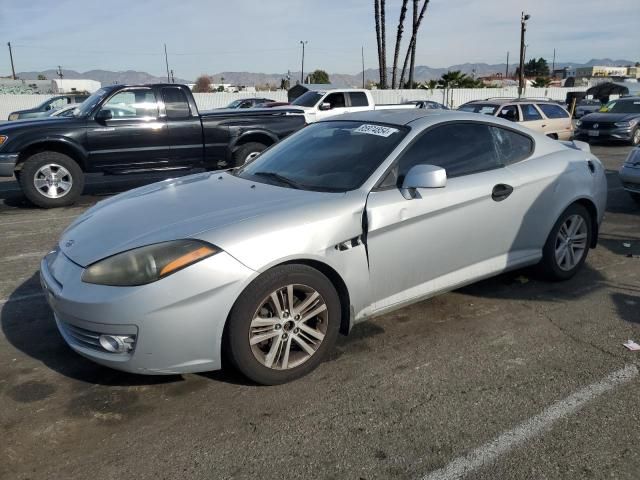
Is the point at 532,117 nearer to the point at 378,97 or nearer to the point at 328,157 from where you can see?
the point at 328,157

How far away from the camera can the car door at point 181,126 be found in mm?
9164

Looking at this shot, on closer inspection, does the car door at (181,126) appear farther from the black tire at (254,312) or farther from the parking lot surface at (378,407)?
the black tire at (254,312)

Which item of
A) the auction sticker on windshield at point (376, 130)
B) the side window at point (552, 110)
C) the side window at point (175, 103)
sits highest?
the side window at point (175, 103)

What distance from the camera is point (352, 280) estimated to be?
3.33m

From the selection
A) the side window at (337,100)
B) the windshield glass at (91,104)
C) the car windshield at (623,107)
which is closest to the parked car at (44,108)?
the side window at (337,100)

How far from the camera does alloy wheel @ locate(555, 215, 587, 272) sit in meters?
4.65

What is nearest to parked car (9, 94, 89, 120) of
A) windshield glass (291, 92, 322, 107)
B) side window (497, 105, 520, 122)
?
windshield glass (291, 92, 322, 107)

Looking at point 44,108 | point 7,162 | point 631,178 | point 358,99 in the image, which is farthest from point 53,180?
point 44,108

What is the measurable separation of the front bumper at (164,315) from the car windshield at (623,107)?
710 inches

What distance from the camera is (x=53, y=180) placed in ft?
27.8

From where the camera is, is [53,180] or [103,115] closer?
[53,180]

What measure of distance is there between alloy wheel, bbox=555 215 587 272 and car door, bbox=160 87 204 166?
6.42 m

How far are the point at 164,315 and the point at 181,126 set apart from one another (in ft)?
22.8

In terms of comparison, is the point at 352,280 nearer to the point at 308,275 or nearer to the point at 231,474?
the point at 308,275
